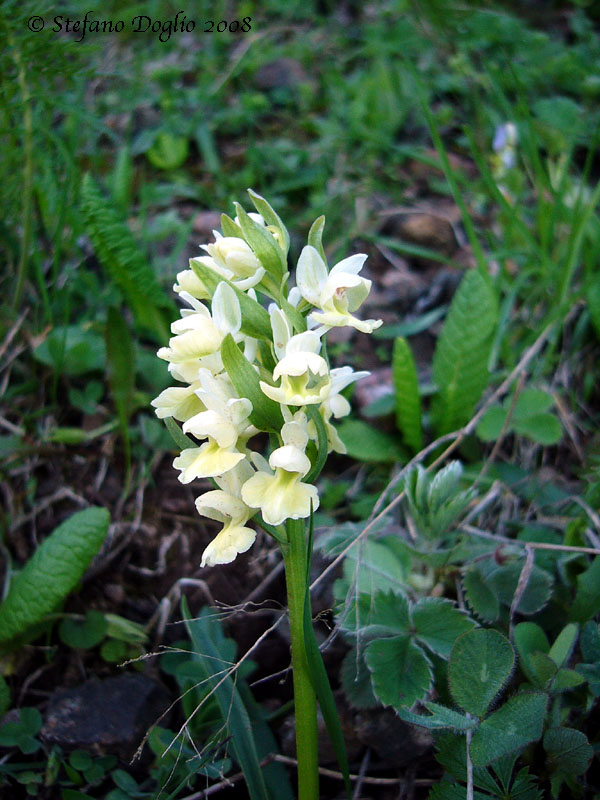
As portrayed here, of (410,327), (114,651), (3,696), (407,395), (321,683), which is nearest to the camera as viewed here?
(321,683)

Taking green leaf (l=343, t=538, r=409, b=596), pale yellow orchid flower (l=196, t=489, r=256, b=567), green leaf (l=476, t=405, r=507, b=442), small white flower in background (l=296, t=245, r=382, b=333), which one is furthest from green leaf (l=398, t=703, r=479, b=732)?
green leaf (l=476, t=405, r=507, b=442)

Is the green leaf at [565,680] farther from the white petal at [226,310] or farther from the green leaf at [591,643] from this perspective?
the white petal at [226,310]

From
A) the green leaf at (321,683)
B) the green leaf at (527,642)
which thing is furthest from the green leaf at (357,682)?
the green leaf at (527,642)

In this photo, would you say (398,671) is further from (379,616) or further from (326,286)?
(326,286)

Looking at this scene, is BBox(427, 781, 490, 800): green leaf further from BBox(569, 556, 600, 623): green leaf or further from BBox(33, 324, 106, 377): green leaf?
BBox(33, 324, 106, 377): green leaf

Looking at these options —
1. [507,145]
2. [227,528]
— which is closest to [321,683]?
[227,528]

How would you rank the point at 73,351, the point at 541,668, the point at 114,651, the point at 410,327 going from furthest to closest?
the point at 410,327, the point at 73,351, the point at 114,651, the point at 541,668
